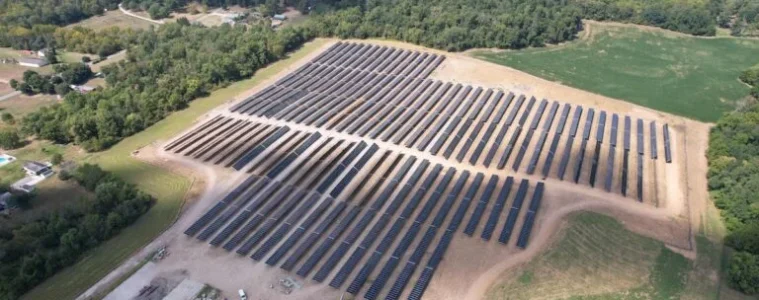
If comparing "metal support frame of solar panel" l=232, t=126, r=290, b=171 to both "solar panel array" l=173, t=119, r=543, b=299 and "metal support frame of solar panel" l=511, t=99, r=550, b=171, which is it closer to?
"solar panel array" l=173, t=119, r=543, b=299

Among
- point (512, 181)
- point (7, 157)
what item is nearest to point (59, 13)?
point (7, 157)

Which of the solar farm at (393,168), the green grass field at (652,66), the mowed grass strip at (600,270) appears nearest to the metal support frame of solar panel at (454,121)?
the solar farm at (393,168)

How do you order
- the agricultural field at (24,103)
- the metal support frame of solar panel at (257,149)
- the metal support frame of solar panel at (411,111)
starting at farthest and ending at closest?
1. the agricultural field at (24,103)
2. the metal support frame of solar panel at (411,111)
3. the metal support frame of solar panel at (257,149)

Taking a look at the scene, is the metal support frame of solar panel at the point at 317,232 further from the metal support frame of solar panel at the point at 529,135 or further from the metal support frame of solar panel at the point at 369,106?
the metal support frame of solar panel at the point at 529,135

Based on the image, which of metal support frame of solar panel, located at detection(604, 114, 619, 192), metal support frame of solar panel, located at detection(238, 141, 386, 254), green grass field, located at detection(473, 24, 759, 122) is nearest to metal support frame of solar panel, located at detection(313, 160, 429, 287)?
metal support frame of solar panel, located at detection(238, 141, 386, 254)

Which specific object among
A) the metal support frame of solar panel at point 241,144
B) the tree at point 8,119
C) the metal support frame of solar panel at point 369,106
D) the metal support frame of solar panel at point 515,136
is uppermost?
the tree at point 8,119

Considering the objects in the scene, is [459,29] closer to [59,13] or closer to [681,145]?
[681,145]

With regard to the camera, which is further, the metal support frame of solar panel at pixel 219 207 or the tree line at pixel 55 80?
the tree line at pixel 55 80
